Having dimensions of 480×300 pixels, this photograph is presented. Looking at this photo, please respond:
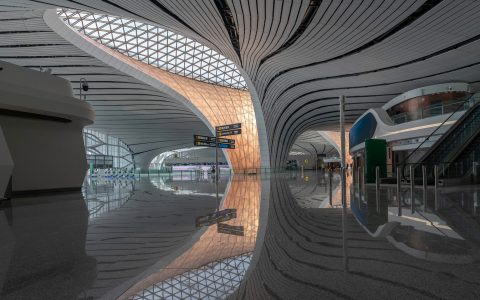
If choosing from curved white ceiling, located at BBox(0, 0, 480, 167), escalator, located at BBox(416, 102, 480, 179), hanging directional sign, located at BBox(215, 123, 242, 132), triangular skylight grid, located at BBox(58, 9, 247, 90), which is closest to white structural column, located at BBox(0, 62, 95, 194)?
curved white ceiling, located at BBox(0, 0, 480, 167)

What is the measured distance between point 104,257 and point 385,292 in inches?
101

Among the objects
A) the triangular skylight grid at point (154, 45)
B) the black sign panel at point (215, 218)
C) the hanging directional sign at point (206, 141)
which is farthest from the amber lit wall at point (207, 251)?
→ the triangular skylight grid at point (154, 45)

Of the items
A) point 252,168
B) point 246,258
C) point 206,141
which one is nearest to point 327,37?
point 206,141

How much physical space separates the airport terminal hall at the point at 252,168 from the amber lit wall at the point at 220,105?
408mm

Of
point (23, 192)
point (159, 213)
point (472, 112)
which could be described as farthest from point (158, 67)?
point (159, 213)

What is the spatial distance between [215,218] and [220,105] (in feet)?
132

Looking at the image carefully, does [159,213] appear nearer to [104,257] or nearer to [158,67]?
[104,257]

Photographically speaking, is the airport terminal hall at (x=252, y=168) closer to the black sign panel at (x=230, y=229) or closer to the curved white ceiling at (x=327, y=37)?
the black sign panel at (x=230, y=229)

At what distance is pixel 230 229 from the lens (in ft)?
16.1

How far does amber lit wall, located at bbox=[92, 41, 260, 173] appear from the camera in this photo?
3859 cm

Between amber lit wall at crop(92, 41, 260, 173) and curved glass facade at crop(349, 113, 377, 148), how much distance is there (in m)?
17.1

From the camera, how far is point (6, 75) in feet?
36.0

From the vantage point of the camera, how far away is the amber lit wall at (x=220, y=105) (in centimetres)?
3859

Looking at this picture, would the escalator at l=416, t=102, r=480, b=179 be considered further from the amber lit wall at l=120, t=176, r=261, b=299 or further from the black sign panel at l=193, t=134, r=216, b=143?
the black sign panel at l=193, t=134, r=216, b=143
